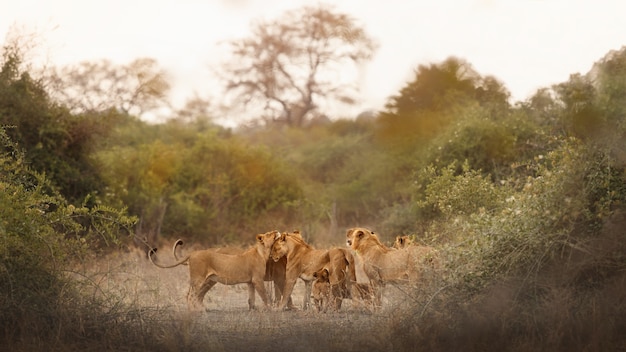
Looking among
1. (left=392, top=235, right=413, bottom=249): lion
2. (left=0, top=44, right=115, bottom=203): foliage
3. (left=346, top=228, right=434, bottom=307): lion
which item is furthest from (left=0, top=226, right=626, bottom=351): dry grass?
(left=0, top=44, right=115, bottom=203): foliage

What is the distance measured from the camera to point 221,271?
14.4m

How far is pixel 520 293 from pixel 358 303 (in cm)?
397

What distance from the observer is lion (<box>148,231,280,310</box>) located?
1427 centimetres

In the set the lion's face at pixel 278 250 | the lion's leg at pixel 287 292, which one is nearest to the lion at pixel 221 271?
the lion's face at pixel 278 250

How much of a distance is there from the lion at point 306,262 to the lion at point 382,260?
0.91 ft

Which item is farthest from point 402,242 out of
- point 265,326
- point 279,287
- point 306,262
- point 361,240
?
point 265,326

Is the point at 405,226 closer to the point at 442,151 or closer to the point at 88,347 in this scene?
the point at 442,151

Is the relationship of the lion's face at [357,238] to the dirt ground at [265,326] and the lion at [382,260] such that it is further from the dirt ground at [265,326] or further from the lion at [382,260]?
the dirt ground at [265,326]

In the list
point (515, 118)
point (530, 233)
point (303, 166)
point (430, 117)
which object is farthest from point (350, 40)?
point (530, 233)

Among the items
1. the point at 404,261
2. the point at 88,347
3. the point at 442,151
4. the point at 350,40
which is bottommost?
the point at 88,347

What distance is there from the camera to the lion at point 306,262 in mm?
14242

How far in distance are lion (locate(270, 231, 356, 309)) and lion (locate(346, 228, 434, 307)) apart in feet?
0.91

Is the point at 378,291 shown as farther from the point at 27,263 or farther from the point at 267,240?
the point at 27,263

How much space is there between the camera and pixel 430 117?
1241 inches
